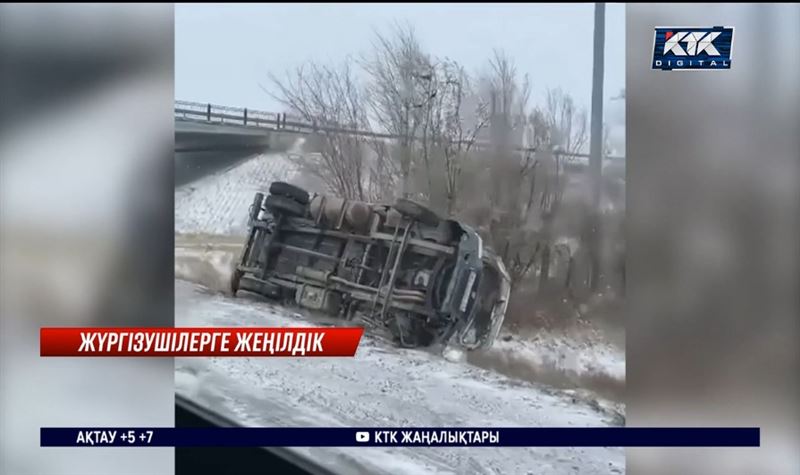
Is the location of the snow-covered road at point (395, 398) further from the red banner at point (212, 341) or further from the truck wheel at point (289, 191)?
the truck wheel at point (289, 191)

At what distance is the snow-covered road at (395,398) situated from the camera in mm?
1960

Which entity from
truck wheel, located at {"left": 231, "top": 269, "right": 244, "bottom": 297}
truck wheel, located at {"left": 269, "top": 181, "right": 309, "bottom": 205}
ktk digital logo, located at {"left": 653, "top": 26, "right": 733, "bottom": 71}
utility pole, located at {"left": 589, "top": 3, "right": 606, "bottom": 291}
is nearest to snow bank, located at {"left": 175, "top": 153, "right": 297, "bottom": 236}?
truck wheel, located at {"left": 269, "top": 181, "right": 309, "bottom": 205}

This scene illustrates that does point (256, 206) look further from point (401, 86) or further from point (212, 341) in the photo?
point (401, 86)

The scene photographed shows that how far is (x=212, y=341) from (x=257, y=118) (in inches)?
29.1

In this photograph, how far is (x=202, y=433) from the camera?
79.3 inches

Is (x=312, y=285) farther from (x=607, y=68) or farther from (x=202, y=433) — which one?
(x=607, y=68)

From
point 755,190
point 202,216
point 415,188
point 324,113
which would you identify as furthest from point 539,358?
point 202,216

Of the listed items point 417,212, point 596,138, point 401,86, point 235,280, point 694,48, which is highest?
point 694,48

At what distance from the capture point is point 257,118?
199 cm

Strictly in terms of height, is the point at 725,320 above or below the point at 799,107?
below

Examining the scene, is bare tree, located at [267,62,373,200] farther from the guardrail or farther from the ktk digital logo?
the ktk digital logo

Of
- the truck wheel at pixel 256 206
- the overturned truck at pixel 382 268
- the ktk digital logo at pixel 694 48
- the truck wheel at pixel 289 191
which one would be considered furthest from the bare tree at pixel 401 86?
the ktk digital logo at pixel 694 48

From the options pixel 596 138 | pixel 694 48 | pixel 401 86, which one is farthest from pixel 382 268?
pixel 694 48

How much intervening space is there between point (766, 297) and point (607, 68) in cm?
89
